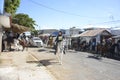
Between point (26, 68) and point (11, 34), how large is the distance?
13542 millimetres

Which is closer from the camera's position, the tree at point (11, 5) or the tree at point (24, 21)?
the tree at point (11, 5)

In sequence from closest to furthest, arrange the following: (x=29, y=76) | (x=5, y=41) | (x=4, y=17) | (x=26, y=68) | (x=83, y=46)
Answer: (x=29, y=76) < (x=26, y=68) < (x=4, y=17) < (x=5, y=41) < (x=83, y=46)

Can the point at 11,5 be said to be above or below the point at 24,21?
above

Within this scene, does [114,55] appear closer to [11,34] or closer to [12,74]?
[11,34]

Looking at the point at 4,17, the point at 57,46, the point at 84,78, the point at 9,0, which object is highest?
the point at 9,0

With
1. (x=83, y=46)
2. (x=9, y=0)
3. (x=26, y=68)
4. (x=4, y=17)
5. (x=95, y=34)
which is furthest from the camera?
(x=95, y=34)

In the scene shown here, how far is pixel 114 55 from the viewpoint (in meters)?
24.8

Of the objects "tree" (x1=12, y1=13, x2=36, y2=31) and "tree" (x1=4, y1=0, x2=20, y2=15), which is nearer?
"tree" (x1=4, y1=0, x2=20, y2=15)

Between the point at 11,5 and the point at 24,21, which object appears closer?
the point at 11,5

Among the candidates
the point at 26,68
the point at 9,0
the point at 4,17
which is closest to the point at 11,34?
the point at 9,0

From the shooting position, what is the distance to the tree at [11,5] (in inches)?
1136

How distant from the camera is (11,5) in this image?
29.0m

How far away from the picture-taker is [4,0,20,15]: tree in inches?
1136

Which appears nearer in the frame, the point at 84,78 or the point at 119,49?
the point at 84,78
